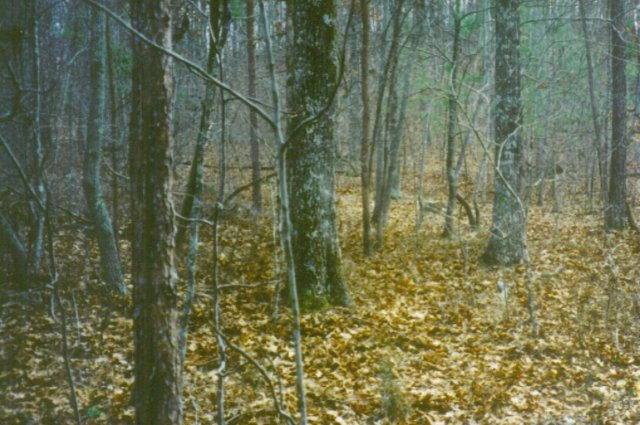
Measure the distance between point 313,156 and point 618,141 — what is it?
8.59 m

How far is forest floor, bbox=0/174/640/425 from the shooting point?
16.6 feet

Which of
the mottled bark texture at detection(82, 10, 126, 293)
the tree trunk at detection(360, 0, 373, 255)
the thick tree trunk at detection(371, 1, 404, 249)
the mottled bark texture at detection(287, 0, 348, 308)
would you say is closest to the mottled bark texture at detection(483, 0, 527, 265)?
the thick tree trunk at detection(371, 1, 404, 249)

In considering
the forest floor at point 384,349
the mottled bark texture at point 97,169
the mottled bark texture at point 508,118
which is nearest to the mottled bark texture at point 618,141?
the forest floor at point 384,349

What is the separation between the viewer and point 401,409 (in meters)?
4.97

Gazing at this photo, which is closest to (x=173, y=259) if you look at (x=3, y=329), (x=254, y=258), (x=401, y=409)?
(x=401, y=409)

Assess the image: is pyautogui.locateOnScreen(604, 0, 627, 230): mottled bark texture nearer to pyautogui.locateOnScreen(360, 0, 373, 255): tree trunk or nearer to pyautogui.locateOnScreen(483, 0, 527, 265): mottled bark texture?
pyautogui.locateOnScreen(483, 0, 527, 265): mottled bark texture

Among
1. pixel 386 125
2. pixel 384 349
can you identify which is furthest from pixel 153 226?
pixel 386 125

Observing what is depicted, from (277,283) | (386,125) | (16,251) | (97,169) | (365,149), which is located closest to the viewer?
(277,283)

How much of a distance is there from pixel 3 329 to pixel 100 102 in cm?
334

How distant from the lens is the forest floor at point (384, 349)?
5.07m

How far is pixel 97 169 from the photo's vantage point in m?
7.75

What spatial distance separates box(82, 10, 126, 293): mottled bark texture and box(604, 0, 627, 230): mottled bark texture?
10368mm

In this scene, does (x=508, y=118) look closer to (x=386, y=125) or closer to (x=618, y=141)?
(x=386, y=125)

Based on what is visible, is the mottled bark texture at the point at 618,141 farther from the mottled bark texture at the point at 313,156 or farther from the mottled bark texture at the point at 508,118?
the mottled bark texture at the point at 313,156
